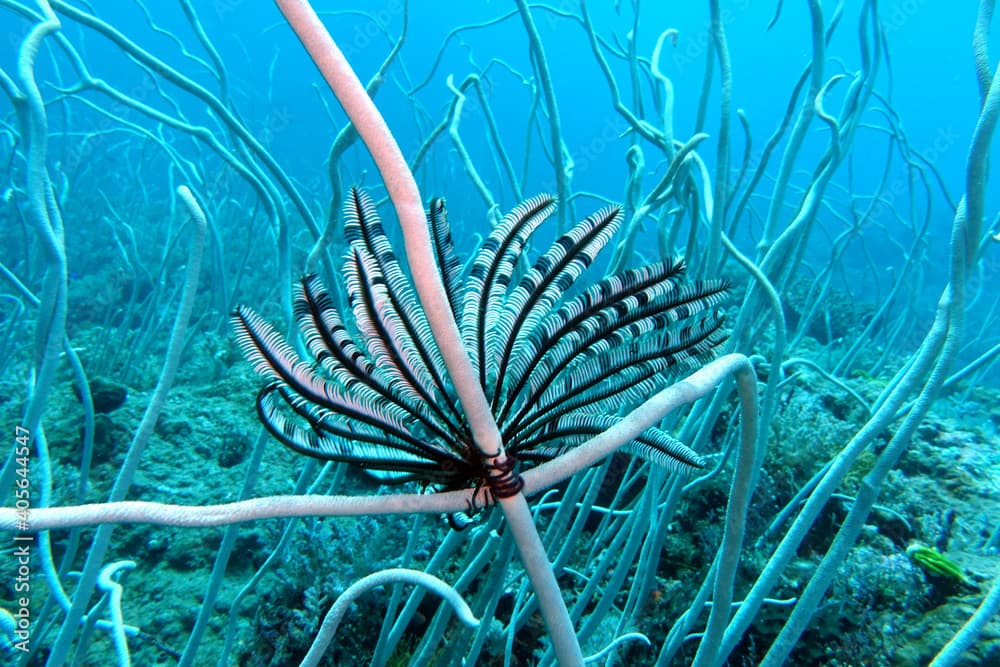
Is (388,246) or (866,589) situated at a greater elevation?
(388,246)

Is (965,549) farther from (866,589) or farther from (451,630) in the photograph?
(451,630)

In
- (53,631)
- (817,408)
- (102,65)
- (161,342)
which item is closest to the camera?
(53,631)

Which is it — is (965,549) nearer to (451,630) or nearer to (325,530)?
(451,630)

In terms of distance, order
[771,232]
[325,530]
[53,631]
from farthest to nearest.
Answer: [325,530], [53,631], [771,232]

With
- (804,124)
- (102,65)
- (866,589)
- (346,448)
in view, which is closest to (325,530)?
(346,448)

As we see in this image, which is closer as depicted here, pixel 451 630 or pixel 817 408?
pixel 451 630

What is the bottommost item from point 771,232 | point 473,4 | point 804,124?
point 771,232
